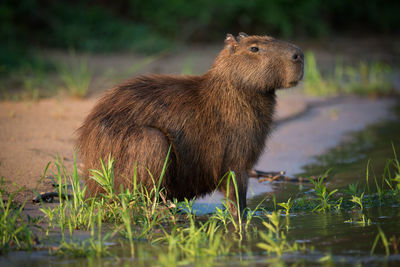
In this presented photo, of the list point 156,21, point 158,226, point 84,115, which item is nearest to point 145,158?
point 158,226

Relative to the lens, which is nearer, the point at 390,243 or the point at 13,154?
the point at 390,243

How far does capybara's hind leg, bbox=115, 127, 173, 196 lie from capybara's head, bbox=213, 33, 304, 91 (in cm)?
77

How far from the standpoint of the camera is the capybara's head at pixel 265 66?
174 inches

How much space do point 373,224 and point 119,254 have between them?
68.6 inches

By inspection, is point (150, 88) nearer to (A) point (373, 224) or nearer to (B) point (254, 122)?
(B) point (254, 122)

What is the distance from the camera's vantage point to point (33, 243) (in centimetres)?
346

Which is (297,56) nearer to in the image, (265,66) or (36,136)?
(265,66)

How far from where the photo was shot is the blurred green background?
37.8 feet

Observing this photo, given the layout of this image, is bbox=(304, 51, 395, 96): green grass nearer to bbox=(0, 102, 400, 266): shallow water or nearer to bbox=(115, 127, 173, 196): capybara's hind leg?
bbox=(0, 102, 400, 266): shallow water

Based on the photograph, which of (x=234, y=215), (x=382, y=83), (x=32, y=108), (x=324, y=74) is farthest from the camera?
(x=324, y=74)

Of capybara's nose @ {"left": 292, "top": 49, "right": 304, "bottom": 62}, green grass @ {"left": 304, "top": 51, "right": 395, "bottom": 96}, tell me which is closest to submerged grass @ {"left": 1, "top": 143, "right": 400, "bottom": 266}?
capybara's nose @ {"left": 292, "top": 49, "right": 304, "bottom": 62}

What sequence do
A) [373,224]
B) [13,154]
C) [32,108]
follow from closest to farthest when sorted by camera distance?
1. [373,224]
2. [13,154]
3. [32,108]

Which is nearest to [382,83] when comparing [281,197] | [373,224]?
[281,197]

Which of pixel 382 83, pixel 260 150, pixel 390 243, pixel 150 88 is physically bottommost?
pixel 390 243
